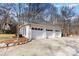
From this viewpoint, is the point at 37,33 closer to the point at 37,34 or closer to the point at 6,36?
the point at 37,34

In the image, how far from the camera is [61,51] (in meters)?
2.90

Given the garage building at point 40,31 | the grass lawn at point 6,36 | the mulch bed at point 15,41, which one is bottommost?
the mulch bed at point 15,41

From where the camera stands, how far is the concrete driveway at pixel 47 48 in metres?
2.89

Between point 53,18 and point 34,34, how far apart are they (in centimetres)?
31

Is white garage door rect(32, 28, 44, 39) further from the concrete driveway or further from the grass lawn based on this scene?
the grass lawn

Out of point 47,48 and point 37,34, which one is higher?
point 37,34

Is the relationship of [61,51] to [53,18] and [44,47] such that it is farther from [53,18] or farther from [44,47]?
[53,18]

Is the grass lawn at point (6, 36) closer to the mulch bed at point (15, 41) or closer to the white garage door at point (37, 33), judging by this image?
the mulch bed at point (15, 41)

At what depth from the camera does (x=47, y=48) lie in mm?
2908

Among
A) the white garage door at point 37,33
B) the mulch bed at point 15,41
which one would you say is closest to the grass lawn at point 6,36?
the mulch bed at point 15,41

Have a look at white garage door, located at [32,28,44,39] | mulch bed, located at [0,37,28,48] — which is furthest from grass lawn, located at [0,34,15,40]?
white garage door, located at [32,28,44,39]

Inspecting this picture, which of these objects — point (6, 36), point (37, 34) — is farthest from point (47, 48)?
point (6, 36)

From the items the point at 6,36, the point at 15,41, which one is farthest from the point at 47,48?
the point at 6,36

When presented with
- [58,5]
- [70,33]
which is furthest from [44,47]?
[58,5]
